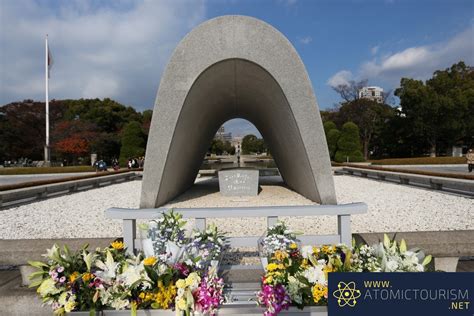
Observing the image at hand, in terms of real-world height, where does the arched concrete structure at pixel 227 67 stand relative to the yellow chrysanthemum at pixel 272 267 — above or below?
above

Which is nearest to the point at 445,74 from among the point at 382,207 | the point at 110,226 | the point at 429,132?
the point at 429,132

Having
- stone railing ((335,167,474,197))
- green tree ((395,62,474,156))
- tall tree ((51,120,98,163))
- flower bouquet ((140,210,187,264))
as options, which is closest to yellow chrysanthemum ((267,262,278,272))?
flower bouquet ((140,210,187,264))

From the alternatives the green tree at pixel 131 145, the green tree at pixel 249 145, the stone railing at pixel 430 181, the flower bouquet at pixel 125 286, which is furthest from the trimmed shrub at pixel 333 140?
the green tree at pixel 249 145

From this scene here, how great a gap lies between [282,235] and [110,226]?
17.5ft

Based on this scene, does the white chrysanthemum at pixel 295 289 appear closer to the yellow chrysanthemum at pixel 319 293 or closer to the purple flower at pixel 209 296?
the yellow chrysanthemum at pixel 319 293

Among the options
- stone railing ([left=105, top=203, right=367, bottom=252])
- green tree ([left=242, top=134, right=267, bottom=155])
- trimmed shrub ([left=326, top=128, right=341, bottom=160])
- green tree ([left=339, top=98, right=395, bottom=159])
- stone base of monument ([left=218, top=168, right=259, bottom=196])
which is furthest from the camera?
green tree ([left=242, top=134, right=267, bottom=155])

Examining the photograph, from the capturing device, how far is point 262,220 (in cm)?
682

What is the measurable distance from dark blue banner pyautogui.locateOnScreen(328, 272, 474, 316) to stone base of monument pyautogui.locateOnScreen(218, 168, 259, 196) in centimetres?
819

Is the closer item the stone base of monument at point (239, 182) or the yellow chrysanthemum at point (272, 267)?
the yellow chrysanthemum at point (272, 267)

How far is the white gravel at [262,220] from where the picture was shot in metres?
6.20

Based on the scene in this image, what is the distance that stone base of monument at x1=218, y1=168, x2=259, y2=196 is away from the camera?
10.0 metres

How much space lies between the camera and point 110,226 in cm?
674

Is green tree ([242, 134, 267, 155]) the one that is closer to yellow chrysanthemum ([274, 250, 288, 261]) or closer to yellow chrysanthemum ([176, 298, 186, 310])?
yellow chrysanthemum ([274, 250, 288, 261])

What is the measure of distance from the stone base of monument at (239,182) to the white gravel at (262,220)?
0.44 meters
